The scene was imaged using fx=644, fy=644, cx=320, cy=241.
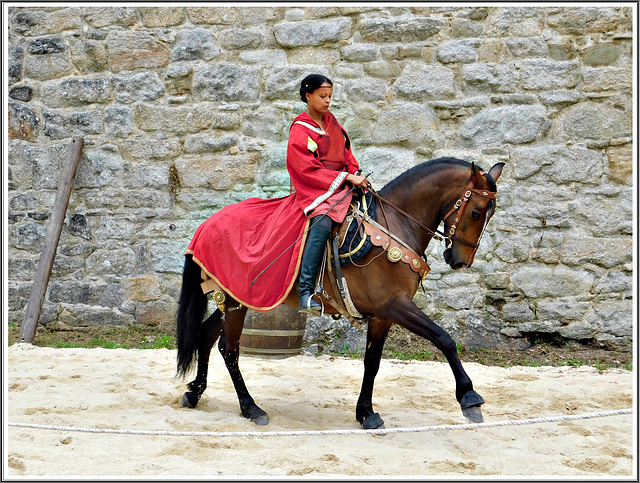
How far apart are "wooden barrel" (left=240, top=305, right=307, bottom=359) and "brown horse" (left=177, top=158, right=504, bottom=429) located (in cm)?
117

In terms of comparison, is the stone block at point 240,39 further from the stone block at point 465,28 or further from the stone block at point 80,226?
the stone block at point 80,226

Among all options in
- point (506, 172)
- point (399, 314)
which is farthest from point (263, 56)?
point (399, 314)

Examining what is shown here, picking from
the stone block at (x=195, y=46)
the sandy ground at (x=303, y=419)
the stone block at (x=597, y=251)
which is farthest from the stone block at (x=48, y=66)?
the stone block at (x=597, y=251)

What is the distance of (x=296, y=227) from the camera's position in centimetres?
394

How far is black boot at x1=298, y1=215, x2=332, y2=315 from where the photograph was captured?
3752mm

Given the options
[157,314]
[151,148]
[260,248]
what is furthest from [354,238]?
[151,148]

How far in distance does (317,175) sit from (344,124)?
2.45 meters

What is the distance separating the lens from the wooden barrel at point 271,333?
5.46 meters

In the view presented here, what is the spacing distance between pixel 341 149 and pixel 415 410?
1832 millimetres

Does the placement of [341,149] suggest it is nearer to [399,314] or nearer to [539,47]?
[399,314]

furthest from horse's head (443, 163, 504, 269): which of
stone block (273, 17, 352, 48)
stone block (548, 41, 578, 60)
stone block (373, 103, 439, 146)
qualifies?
stone block (273, 17, 352, 48)

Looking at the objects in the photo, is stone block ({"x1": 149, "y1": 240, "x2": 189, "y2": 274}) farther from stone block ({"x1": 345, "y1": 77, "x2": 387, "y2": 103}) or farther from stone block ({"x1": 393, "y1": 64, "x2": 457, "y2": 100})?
stone block ({"x1": 393, "y1": 64, "x2": 457, "y2": 100})

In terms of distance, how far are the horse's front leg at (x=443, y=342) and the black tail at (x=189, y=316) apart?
1374 millimetres

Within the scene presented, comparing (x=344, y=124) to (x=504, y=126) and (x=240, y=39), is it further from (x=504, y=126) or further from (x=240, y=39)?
(x=504, y=126)
